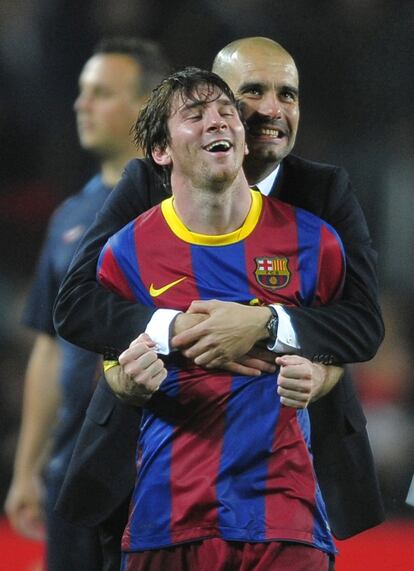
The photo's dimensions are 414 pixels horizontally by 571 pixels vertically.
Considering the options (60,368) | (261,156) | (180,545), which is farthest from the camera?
(60,368)

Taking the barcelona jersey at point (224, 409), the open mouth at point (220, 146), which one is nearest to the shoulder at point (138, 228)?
the barcelona jersey at point (224, 409)

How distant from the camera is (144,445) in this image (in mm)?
1619

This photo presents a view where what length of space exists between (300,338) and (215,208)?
0.22 meters

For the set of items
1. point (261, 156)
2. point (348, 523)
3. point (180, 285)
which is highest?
point (261, 156)

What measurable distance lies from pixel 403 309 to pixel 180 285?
944mm

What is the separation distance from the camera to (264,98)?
6.09 feet

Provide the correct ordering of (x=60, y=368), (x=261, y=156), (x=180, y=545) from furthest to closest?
(x=60, y=368) → (x=261, y=156) → (x=180, y=545)

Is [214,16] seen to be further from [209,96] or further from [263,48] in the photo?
[209,96]

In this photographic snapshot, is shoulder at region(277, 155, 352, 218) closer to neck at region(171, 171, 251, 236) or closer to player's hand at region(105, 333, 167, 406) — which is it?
neck at region(171, 171, 251, 236)

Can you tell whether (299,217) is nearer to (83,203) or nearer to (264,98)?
(264,98)

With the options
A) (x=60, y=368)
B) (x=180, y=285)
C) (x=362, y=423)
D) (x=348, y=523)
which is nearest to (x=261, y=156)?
(x=180, y=285)

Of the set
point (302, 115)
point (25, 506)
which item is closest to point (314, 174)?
point (302, 115)

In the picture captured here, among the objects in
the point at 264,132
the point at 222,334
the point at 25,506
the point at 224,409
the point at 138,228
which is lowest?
the point at 25,506

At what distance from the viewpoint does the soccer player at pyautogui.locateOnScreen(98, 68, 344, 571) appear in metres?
1.52
